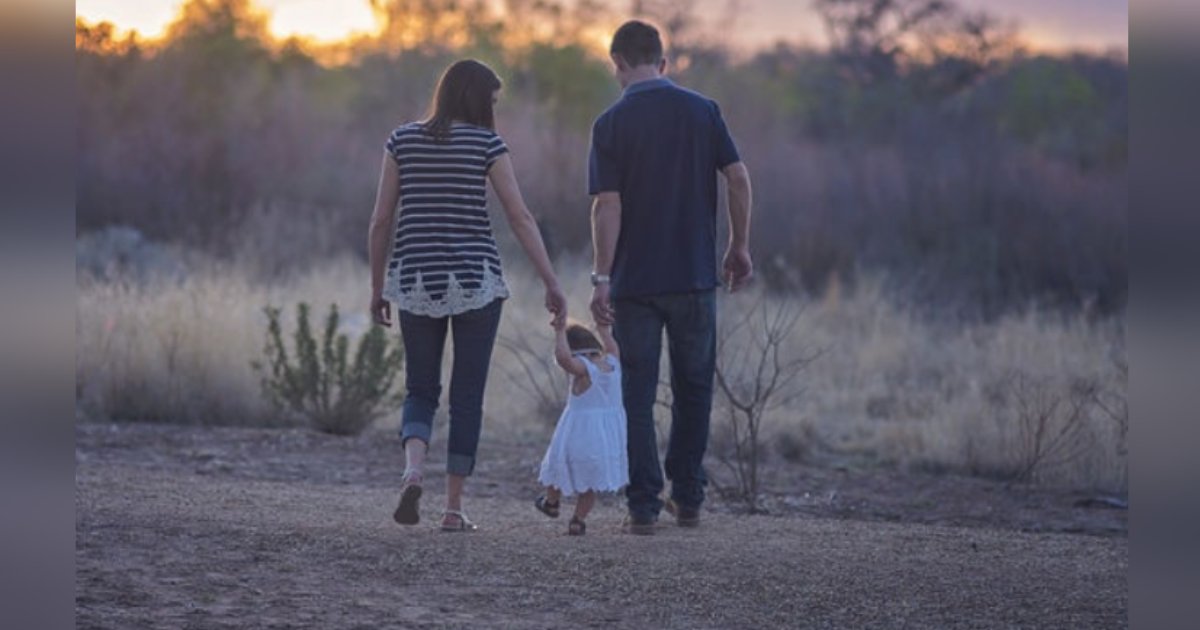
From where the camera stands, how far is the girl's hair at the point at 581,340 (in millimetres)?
7481

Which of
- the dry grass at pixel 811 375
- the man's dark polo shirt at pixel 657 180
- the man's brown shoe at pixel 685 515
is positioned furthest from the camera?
the dry grass at pixel 811 375

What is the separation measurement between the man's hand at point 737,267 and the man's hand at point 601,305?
0.50m

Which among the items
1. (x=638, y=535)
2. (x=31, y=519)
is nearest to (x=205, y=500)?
(x=638, y=535)

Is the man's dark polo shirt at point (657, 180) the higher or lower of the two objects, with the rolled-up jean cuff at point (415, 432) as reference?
higher

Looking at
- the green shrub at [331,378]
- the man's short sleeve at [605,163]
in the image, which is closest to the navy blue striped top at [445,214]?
the man's short sleeve at [605,163]

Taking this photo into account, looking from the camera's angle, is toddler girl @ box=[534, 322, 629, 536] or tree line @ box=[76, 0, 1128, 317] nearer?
toddler girl @ box=[534, 322, 629, 536]

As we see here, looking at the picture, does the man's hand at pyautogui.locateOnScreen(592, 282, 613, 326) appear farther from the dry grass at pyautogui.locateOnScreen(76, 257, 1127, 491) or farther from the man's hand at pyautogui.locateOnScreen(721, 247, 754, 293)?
the dry grass at pyautogui.locateOnScreen(76, 257, 1127, 491)

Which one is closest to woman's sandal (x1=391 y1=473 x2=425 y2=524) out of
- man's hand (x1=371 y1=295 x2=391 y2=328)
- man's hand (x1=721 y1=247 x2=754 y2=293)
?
man's hand (x1=371 y1=295 x2=391 y2=328)

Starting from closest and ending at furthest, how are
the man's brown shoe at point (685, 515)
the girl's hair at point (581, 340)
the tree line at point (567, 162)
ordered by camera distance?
the girl's hair at point (581, 340), the man's brown shoe at point (685, 515), the tree line at point (567, 162)

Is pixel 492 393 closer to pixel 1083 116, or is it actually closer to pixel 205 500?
pixel 205 500

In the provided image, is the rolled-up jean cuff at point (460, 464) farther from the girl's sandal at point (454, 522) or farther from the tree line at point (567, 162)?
the tree line at point (567, 162)

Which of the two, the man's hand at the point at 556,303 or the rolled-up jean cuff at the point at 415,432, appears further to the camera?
the rolled-up jean cuff at the point at 415,432

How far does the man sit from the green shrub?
14.8ft

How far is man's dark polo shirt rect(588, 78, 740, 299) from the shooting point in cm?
759
